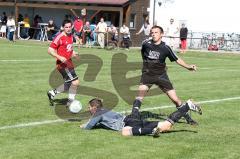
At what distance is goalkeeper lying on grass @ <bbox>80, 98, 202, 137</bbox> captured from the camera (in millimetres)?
9680

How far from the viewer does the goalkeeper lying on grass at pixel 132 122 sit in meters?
9.68

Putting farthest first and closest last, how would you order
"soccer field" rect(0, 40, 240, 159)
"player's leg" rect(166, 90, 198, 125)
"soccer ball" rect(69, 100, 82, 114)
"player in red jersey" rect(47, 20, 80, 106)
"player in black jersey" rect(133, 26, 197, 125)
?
"player in red jersey" rect(47, 20, 80, 106)
"soccer ball" rect(69, 100, 82, 114)
"player's leg" rect(166, 90, 198, 125)
"player in black jersey" rect(133, 26, 197, 125)
"soccer field" rect(0, 40, 240, 159)

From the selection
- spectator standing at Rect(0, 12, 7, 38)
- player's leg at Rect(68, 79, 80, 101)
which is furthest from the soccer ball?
spectator standing at Rect(0, 12, 7, 38)

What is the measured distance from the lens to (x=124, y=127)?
9.83m

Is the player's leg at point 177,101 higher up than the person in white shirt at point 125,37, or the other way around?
the person in white shirt at point 125,37

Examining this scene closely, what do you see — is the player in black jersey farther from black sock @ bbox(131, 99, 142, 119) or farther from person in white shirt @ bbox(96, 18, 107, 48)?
person in white shirt @ bbox(96, 18, 107, 48)

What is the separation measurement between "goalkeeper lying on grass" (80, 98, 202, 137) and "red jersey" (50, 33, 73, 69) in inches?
101

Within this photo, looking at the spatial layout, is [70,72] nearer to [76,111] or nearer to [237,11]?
[76,111]

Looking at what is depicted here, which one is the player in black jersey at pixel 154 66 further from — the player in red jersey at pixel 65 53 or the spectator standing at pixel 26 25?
the spectator standing at pixel 26 25

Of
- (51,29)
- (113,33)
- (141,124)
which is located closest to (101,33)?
(113,33)

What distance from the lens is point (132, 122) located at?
32.5 feet

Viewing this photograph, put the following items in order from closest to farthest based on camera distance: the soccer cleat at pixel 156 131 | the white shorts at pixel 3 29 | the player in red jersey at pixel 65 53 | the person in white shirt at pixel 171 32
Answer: the soccer cleat at pixel 156 131, the player in red jersey at pixel 65 53, the person in white shirt at pixel 171 32, the white shorts at pixel 3 29

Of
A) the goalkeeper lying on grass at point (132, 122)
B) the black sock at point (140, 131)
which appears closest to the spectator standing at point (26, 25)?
the goalkeeper lying on grass at point (132, 122)

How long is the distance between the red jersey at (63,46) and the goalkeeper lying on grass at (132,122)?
2.57 m
